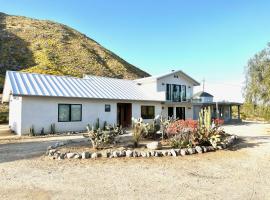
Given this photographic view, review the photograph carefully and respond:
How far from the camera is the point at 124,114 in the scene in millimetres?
24578

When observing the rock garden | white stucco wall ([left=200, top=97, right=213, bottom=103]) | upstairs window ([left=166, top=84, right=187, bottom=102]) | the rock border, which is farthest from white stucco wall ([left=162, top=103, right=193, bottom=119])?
the rock border

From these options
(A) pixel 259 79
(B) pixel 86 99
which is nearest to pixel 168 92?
(A) pixel 259 79

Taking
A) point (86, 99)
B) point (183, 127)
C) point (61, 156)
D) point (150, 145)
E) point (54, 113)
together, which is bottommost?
point (61, 156)

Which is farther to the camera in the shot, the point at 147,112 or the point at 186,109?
the point at 186,109

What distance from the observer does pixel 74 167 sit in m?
8.37

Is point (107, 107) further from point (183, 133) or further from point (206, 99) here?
point (206, 99)

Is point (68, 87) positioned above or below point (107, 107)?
above

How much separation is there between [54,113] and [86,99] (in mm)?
2857

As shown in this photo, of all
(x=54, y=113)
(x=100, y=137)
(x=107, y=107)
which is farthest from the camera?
(x=107, y=107)

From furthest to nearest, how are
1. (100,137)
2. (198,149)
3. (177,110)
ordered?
(177,110) < (100,137) < (198,149)

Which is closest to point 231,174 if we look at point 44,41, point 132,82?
point 132,82

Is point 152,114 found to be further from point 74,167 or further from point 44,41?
point 44,41

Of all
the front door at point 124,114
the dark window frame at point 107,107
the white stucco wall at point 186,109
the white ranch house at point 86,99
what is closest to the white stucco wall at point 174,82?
the white ranch house at point 86,99

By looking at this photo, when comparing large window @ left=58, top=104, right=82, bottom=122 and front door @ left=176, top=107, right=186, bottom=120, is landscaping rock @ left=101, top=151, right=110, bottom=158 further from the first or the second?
front door @ left=176, top=107, right=186, bottom=120
